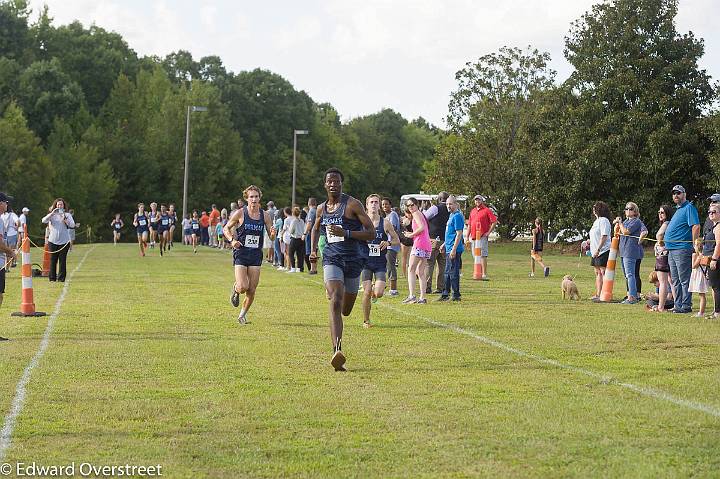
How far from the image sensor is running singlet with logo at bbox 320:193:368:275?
37.7 ft

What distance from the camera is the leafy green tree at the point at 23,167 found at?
68438mm

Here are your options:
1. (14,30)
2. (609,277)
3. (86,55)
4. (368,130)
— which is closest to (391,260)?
(609,277)

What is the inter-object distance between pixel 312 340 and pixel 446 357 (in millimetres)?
2190

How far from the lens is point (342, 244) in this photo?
11.5 metres

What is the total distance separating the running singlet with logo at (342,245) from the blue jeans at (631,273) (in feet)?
31.5

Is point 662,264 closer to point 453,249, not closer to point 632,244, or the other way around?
point 632,244

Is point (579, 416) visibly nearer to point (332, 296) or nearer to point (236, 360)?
point (332, 296)

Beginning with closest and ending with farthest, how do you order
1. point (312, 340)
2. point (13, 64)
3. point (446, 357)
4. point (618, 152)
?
point (446, 357) < point (312, 340) < point (618, 152) < point (13, 64)

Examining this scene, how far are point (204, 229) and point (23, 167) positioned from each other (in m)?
16.0

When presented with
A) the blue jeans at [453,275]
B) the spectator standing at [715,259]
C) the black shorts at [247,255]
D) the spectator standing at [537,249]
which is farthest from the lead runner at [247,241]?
the spectator standing at [537,249]

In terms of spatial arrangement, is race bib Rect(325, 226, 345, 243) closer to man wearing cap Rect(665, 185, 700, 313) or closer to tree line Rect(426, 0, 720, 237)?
man wearing cap Rect(665, 185, 700, 313)

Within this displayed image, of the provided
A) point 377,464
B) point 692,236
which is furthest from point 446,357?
point 692,236

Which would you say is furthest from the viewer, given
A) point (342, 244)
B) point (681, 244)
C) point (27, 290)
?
point (681, 244)

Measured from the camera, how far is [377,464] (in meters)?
6.98
